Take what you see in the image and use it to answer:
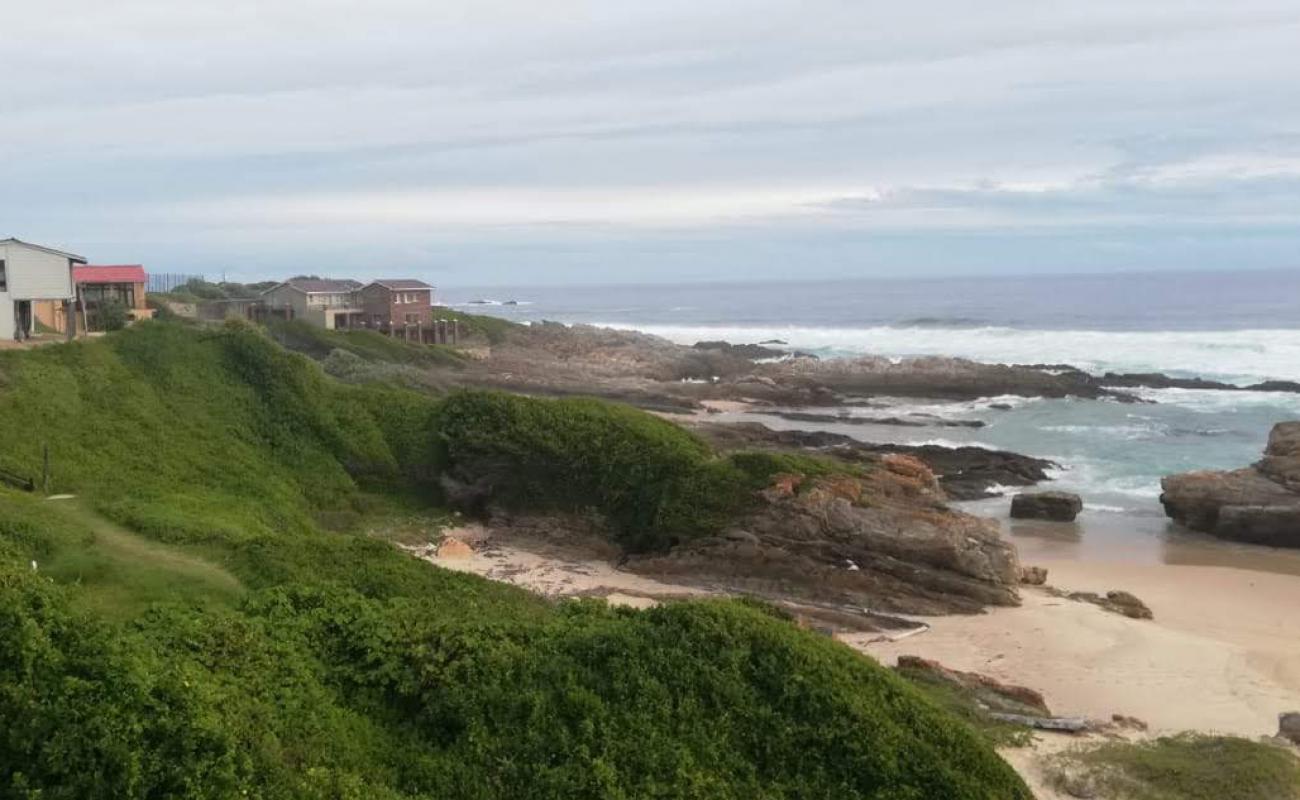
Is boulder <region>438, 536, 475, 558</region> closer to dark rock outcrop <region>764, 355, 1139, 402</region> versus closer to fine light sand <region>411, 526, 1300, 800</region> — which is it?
fine light sand <region>411, 526, 1300, 800</region>

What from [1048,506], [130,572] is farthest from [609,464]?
[130,572]

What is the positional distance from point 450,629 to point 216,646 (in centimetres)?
249

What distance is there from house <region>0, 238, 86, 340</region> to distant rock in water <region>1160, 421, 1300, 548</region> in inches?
1305

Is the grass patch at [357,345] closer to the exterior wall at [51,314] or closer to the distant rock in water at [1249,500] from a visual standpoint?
the exterior wall at [51,314]

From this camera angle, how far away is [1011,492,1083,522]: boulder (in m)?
32.2

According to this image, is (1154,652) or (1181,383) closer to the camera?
(1154,652)

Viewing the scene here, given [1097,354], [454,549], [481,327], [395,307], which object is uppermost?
[395,307]

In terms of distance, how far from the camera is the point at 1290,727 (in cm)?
1564

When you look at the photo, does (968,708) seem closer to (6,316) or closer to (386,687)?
(386,687)

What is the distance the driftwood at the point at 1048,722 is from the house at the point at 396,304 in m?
60.5

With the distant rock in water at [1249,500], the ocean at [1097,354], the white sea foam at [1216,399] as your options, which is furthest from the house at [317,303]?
the distant rock in water at [1249,500]

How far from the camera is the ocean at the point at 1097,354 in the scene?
40.2 metres

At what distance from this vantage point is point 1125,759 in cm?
1386

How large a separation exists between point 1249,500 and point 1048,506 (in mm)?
5208
